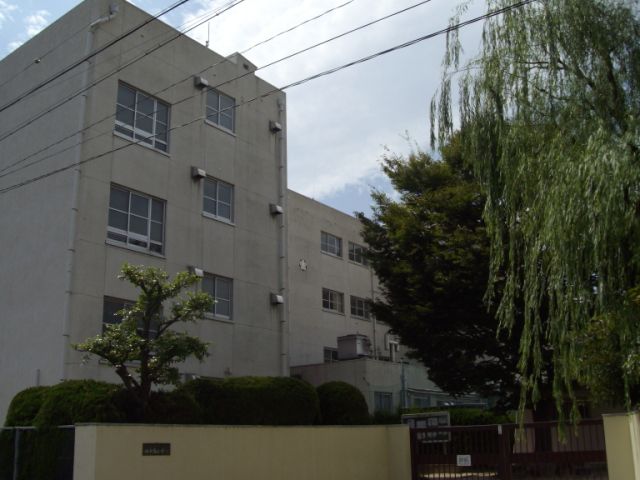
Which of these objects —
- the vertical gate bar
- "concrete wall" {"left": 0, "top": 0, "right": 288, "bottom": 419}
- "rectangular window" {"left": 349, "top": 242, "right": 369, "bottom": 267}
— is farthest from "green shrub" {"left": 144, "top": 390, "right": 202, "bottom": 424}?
"rectangular window" {"left": 349, "top": 242, "right": 369, "bottom": 267}

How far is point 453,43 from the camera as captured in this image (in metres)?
12.7

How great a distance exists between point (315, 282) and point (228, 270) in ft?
29.1

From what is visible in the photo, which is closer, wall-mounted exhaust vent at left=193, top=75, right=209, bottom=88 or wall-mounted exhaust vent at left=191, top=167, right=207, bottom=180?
wall-mounted exhaust vent at left=191, top=167, right=207, bottom=180

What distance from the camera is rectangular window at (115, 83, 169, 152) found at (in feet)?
66.9

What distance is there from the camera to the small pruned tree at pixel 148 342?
1371 cm

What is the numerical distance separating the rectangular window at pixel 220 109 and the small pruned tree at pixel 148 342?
9868 millimetres

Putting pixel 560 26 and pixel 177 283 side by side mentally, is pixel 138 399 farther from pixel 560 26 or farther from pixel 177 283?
pixel 560 26

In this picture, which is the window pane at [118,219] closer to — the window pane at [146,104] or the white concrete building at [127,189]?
the white concrete building at [127,189]

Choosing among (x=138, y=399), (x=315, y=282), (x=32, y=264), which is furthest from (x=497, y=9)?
(x=315, y=282)

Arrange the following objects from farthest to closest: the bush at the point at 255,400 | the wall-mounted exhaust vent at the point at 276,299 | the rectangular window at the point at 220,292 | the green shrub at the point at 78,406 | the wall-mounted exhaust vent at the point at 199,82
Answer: the wall-mounted exhaust vent at the point at 276,299, the wall-mounted exhaust vent at the point at 199,82, the rectangular window at the point at 220,292, the bush at the point at 255,400, the green shrub at the point at 78,406

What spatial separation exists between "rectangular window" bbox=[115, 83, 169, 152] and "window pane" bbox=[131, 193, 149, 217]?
1641mm

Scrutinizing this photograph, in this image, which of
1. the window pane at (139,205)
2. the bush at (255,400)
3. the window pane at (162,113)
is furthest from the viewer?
the window pane at (162,113)

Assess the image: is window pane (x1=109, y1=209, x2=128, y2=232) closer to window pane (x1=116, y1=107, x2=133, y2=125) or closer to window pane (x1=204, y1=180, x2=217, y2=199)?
window pane (x1=116, y1=107, x2=133, y2=125)

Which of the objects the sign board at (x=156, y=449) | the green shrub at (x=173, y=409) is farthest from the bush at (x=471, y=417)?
the sign board at (x=156, y=449)
